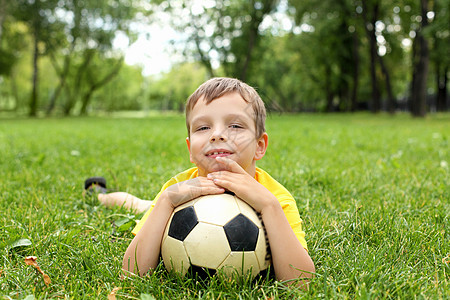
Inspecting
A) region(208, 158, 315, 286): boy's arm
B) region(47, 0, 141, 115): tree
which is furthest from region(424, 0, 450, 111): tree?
region(47, 0, 141, 115): tree

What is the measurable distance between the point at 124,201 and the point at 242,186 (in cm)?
175

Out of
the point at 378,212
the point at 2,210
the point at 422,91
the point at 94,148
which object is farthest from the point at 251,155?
the point at 422,91

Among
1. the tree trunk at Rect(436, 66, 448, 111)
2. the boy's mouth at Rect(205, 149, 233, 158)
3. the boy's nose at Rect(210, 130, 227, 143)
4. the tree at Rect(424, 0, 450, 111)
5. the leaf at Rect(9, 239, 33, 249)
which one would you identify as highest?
the tree at Rect(424, 0, 450, 111)

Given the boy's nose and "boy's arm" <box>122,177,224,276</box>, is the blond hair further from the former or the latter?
"boy's arm" <box>122,177,224,276</box>

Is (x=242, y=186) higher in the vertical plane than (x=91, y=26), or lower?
lower

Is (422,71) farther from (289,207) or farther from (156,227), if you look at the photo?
(156,227)

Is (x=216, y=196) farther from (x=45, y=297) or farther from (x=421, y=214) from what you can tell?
(x=421, y=214)

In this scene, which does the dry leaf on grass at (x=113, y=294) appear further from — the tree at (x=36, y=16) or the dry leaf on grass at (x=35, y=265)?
the tree at (x=36, y=16)

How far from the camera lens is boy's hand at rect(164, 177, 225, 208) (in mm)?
2055

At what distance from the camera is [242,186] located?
2.02 metres

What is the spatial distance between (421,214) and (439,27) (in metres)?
16.5

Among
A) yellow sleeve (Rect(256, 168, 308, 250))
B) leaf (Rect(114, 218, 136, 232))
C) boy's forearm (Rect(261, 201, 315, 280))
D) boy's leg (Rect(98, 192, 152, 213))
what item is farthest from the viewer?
boy's leg (Rect(98, 192, 152, 213))

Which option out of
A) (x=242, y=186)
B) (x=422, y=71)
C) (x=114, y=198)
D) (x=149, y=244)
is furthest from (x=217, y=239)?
(x=422, y=71)

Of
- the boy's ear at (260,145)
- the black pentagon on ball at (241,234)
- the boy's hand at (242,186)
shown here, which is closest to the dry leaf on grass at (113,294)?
the black pentagon on ball at (241,234)
